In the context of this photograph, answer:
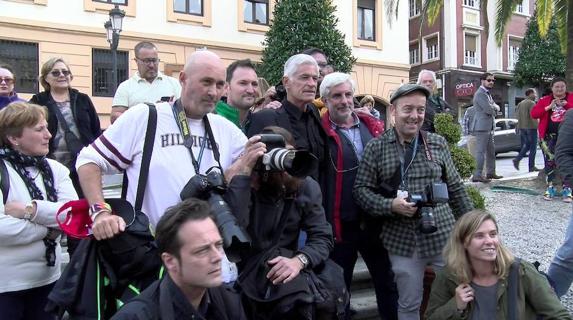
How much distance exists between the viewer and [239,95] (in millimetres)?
3844

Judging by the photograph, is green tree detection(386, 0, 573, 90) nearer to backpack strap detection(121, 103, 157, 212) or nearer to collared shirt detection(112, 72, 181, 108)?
collared shirt detection(112, 72, 181, 108)

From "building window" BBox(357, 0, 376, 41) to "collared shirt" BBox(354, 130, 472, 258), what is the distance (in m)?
18.3

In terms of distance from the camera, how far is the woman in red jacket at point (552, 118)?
8.14m

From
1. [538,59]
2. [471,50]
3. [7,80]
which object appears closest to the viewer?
[7,80]

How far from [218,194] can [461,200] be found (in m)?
1.98

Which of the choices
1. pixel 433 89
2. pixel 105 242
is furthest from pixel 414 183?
pixel 433 89

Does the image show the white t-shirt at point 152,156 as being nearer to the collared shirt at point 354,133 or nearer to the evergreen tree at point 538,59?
the collared shirt at point 354,133

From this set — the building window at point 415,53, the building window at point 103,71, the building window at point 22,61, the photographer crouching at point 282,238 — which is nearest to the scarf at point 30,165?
the photographer crouching at point 282,238

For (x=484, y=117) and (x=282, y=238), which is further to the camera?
(x=484, y=117)

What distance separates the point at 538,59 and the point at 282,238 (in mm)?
28534

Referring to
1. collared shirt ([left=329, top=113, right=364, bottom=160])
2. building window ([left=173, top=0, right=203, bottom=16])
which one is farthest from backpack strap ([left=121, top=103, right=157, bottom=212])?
building window ([left=173, top=0, right=203, bottom=16])

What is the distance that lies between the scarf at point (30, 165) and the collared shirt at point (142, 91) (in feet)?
7.12

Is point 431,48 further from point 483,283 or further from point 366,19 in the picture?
point 483,283

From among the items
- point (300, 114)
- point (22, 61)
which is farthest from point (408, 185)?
point (22, 61)
